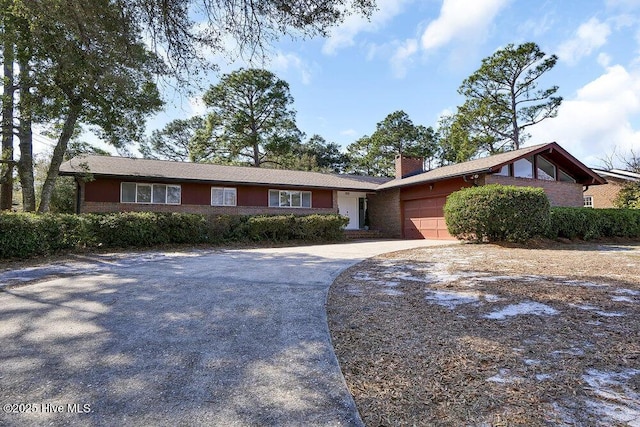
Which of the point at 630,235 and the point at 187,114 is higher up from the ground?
the point at 187,114

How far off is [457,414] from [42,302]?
5.12 m

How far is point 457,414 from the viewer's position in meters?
2.06

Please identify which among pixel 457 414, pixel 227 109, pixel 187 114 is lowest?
pixel 457 414

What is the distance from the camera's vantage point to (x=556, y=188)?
54.6 ft

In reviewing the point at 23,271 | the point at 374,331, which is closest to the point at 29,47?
the point at 23,271

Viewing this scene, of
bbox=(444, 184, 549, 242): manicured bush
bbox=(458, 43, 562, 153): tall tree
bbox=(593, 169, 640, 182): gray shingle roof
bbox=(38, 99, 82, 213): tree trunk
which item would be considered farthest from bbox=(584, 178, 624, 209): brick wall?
bbox=(38, 99, 82, 213): tree trunk

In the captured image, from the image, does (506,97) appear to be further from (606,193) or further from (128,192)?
(128,192)

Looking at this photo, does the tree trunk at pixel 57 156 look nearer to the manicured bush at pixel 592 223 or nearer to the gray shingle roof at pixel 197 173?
the gray shingle roof at pixel 197 173

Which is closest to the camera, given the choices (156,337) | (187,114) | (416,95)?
(156,337)

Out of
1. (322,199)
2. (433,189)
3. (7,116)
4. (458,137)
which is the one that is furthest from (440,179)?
(7,116)

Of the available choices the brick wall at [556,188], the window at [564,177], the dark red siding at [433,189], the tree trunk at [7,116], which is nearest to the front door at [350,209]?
the dark red siding at [433,189]

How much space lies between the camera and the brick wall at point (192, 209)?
1396 cm

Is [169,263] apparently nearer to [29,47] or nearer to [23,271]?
[23,271]

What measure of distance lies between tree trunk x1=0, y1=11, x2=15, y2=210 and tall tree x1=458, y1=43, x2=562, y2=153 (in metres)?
27.1
